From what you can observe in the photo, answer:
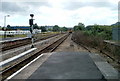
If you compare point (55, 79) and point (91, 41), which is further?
point (91, 41)

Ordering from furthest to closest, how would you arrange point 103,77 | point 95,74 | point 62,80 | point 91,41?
point 91,41 < point 95,74 < point 103,77 < point 62,80

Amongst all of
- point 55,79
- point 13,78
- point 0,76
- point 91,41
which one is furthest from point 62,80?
point 91,41

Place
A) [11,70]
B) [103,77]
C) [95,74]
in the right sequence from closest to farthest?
Result: [103,77] → [95,74] → [11,70]

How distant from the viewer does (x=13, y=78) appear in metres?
7.91

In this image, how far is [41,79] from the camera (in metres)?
7.53

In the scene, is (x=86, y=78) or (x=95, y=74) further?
(x=95, y=74)

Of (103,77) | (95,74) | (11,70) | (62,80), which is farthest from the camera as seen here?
(11,70)

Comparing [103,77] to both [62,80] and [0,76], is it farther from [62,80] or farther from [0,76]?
[0,76]

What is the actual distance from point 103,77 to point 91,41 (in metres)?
17.6

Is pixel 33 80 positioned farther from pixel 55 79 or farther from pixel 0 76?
pixel 0 76

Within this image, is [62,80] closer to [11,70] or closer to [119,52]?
[11,70]

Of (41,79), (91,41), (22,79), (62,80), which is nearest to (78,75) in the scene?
(62,80)

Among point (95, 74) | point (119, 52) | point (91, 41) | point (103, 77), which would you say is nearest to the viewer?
point (103, 77)

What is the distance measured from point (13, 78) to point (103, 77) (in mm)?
4063
